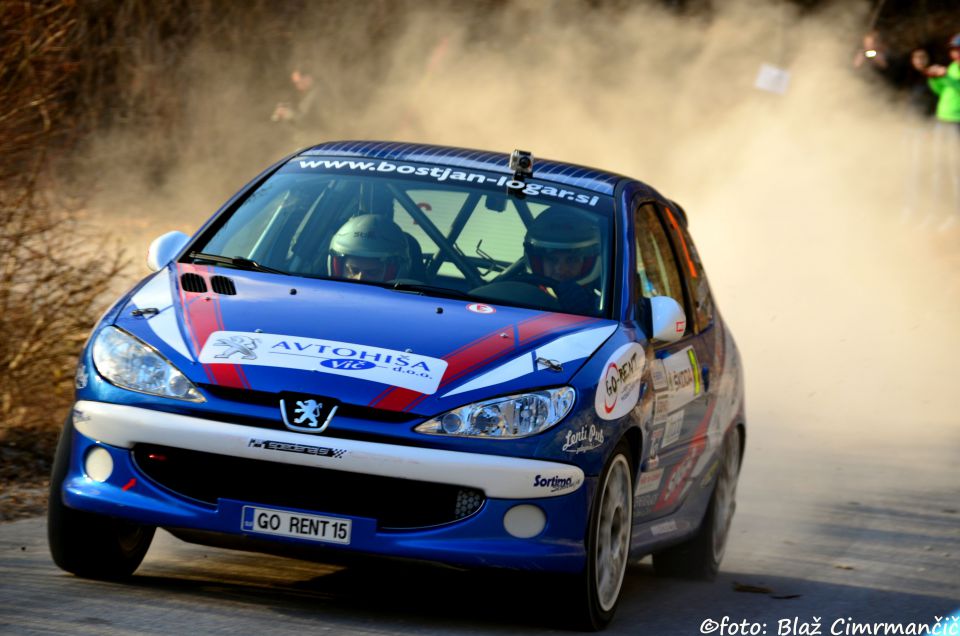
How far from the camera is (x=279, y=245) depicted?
7.02m

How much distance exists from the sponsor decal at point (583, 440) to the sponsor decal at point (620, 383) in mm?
72

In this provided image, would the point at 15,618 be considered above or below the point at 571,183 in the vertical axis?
below

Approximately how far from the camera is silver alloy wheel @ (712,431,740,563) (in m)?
7.92

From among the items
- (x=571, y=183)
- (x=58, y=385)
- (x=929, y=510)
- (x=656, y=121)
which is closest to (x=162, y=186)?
(x=656, y=121)

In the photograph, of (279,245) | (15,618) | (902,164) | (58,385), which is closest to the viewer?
(15,618)

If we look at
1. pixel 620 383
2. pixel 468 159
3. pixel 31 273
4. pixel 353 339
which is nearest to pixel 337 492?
pixel 353 339

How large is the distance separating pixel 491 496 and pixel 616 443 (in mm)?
563

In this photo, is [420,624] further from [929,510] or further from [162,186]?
[162,186]

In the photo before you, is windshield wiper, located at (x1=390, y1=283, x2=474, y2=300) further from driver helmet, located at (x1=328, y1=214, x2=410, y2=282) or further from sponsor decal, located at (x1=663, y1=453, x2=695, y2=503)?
sponsor decal, located at (x1=663, y1=453, x2=695, y2=503)

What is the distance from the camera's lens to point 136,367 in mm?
5836

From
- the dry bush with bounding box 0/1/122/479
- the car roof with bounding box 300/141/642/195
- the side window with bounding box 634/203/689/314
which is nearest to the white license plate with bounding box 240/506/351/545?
the side window with bounding box 634/203/689/314

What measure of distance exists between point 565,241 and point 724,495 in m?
1.69

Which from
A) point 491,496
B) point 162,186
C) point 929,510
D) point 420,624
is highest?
point 491,496

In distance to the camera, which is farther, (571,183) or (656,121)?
(656,121)
